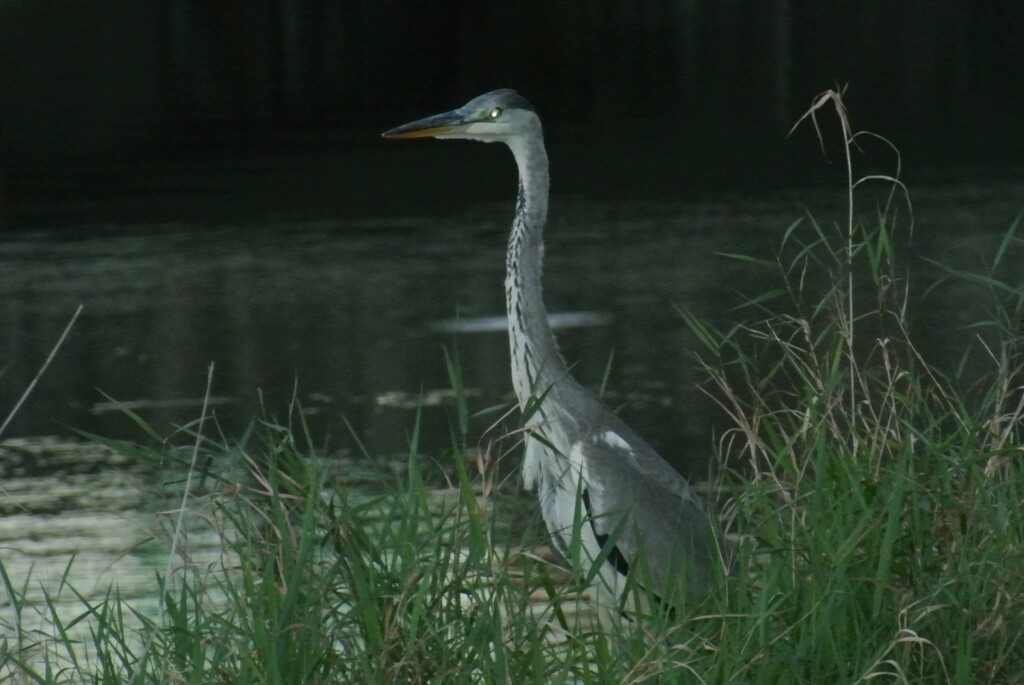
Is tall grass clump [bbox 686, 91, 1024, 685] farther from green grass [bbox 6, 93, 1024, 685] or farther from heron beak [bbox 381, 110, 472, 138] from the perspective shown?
heron beak [bbox 381, 110, 472, 138]

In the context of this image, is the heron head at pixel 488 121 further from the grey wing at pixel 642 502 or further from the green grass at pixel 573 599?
the green grass at pixel 573 599

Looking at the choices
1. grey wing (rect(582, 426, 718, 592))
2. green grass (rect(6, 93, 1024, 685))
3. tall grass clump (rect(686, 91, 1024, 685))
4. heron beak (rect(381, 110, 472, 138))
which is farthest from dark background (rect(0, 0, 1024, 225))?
green grass (rect(6, 93, 1024, 685))

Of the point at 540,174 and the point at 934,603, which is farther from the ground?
the point at 540,174

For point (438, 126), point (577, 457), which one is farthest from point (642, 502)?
point (438, 126)

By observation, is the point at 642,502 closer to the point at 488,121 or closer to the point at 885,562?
the point at 885,562

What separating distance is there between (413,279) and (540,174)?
4042 millimetres

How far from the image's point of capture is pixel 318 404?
684 centimetres

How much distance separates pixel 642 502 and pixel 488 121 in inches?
51.0

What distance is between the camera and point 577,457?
4402mm

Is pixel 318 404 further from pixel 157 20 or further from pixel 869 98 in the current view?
pixel 157 20

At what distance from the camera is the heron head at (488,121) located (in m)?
5.05

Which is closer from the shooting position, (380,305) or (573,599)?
(573,599)

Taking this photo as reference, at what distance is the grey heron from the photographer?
A: 13.7 ft

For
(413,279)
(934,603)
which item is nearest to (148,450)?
(934,603)
